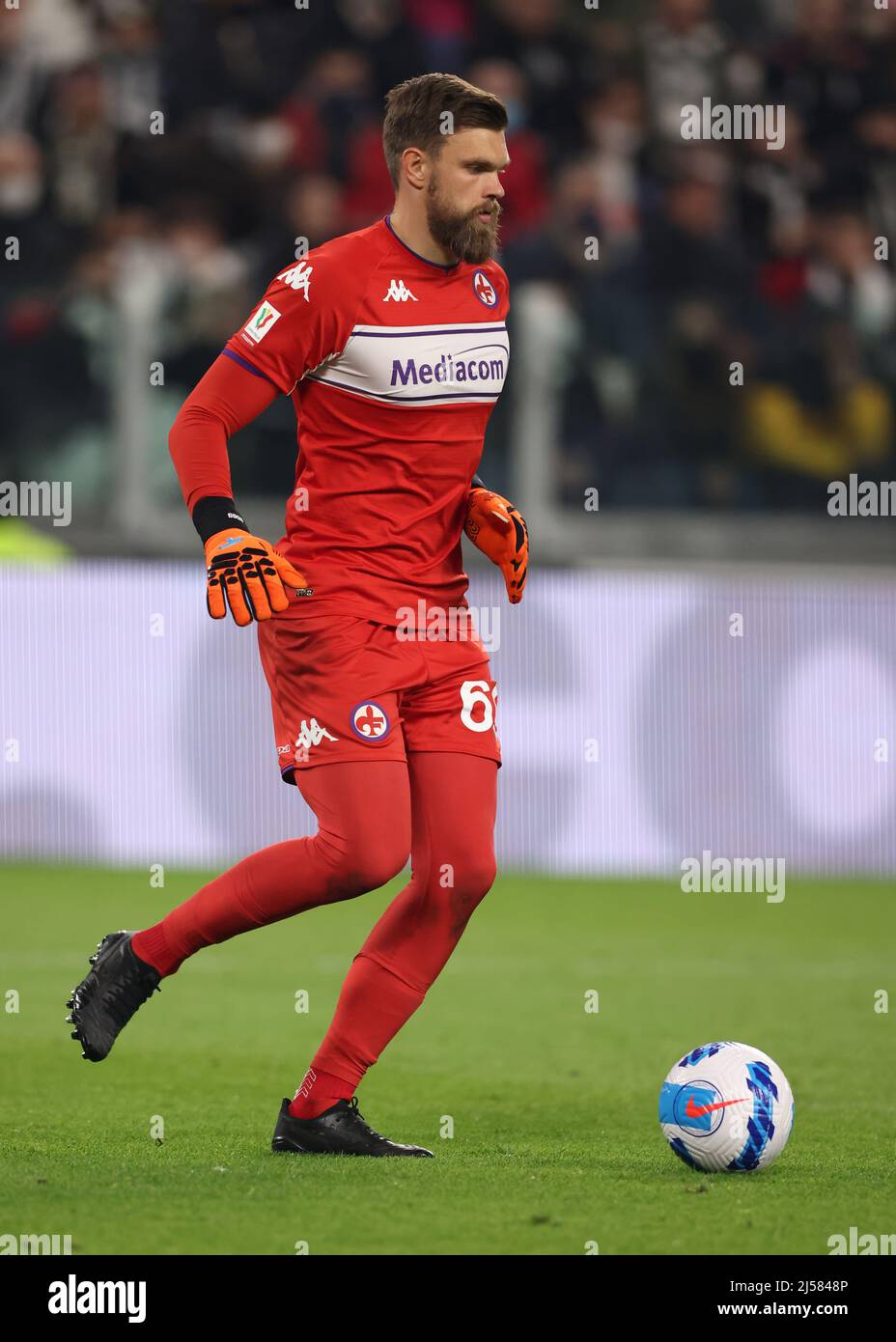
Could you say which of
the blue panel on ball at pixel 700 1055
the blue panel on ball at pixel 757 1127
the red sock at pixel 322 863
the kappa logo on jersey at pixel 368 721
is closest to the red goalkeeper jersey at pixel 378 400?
the kappa logo on jersey at pixel 368 721

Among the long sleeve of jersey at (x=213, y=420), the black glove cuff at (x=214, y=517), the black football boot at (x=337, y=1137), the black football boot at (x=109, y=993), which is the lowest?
the black football boot at (x=337, y=1137)

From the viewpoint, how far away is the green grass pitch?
4.10 meters

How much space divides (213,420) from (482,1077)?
2418mm

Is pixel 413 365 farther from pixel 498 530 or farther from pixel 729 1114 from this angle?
pixel 729 1114

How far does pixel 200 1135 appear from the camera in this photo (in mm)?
5086

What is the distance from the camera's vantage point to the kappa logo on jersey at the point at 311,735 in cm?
465

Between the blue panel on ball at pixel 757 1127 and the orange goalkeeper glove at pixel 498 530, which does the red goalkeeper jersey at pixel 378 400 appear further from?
the blue panel on ball at pixel 757 1127

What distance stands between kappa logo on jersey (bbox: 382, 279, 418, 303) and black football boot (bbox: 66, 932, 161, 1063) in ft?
5.08

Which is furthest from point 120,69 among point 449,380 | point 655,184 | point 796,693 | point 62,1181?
point 62,1181

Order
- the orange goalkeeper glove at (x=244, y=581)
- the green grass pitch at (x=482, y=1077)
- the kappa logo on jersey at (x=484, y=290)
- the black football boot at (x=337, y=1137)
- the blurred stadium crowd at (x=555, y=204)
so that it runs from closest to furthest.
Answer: the green grass pitch at (x=482, y=1077), the orange goalkeeper glove at (x=244, y=581), the black football boot at (x=337, y=1137), the kappa logo on jersey at (x=484, y=290), the blurred stadium crowd at (x=555, y=204)

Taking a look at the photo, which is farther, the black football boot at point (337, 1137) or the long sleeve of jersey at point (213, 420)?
the black football boot at point (337, 1137)

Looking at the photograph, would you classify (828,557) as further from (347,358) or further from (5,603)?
(347,358)

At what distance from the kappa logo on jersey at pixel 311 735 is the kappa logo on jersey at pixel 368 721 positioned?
0.18ft

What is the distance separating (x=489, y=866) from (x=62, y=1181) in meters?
1.15
